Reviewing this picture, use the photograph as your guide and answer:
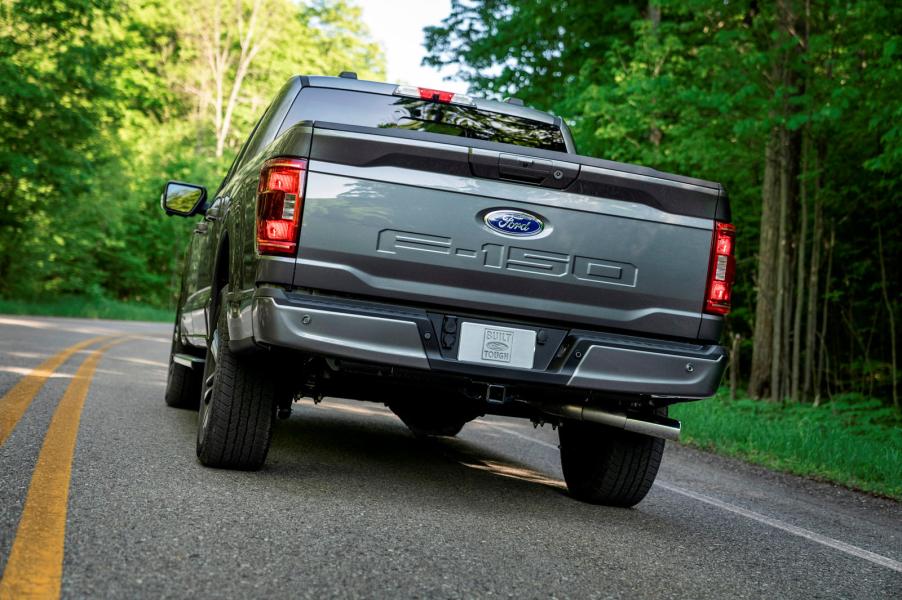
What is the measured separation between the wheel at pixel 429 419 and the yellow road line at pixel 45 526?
6.22ft

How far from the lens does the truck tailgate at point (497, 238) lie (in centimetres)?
425

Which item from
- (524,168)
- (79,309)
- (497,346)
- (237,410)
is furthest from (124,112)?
(497,346)

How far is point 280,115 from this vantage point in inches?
239

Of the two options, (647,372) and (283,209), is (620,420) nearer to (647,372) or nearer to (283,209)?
(647,372)

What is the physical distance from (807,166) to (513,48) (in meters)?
9.03

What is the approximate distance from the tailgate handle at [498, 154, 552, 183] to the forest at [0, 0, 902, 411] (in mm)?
7119

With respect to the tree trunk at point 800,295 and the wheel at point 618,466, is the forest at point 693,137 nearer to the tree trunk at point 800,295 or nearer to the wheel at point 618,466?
the tree trunk at point 800,295

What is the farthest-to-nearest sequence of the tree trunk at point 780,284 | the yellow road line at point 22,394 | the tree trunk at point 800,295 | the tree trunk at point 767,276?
the tree trunk at point 767,276 < the tree trunk at point 800,295 < the tree trunk at point 780,284 < the yellow road line at point 22,394

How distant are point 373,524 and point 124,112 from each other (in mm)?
23573

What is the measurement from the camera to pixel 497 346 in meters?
4.38

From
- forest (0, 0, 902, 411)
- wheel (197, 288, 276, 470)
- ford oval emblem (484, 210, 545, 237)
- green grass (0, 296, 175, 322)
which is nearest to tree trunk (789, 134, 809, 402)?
forest (0, 0, 902, 411)

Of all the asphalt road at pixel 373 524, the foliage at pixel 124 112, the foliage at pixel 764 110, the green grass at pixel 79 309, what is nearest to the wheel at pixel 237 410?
the asphalt road at pixel 373 524

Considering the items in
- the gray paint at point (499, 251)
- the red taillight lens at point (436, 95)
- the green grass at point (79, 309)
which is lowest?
the green grass at point (79, 309)

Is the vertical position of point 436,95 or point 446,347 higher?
point 436,95
